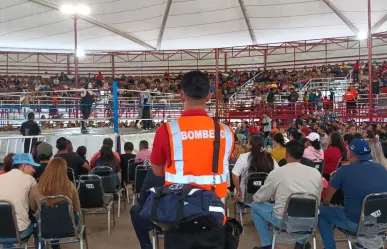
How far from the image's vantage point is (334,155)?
208 inches

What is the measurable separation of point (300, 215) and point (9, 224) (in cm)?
235

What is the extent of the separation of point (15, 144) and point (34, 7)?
8.35 meters

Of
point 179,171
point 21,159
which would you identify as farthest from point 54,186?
point 179,171

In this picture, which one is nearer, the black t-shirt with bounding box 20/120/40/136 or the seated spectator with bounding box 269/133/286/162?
the seated spectator with bounding box 269/133/286/162

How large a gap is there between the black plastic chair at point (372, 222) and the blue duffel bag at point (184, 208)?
72.6 inches

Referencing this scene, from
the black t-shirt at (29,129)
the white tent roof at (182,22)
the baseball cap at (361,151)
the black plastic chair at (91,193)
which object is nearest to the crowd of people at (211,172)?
the baseball cap at (361,151)

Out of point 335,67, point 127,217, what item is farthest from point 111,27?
point 127,217

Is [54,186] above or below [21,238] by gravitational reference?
above

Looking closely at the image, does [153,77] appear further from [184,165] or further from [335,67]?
[184,165]

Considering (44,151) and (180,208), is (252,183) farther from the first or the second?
(180,208)

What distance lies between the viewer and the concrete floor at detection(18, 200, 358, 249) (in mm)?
4320

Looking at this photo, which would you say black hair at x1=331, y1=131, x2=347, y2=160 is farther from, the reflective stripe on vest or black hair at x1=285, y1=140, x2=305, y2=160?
the reflective stripe on vest

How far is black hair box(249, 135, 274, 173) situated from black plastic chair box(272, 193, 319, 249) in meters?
1.11

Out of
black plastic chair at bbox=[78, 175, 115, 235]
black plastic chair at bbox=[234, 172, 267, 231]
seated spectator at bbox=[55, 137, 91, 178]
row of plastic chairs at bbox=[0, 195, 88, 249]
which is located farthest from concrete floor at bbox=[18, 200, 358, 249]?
row of plastic chairs at bbox=[0, 195, 88, 249]
